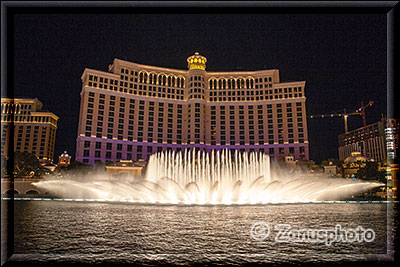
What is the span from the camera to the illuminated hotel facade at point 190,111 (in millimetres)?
104688

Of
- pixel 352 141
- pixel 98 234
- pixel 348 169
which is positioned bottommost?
pixel 98 234

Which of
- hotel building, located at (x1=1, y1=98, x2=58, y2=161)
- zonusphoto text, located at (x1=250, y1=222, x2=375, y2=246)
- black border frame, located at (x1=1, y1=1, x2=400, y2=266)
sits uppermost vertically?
hotel building, located at (x1=1, y1=98, x2=58, y2=161)

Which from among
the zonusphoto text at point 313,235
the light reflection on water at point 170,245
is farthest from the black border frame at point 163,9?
the zonusphoto text at point 313,235

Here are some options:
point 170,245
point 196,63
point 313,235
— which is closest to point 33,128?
point 196,63

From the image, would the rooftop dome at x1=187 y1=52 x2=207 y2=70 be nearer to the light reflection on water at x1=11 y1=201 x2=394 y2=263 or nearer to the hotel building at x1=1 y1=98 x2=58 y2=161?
the hotel building at x1=1 y1=98 x2=58 y2=161

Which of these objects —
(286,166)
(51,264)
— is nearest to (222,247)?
(51,264)

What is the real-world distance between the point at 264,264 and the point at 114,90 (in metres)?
109

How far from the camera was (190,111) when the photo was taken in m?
112

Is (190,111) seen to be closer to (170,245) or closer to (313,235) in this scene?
(313,235)

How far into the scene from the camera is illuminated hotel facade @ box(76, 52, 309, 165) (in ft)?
343

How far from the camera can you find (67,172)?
2505 inches

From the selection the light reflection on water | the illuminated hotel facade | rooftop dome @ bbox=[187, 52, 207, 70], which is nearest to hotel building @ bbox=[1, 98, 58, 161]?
the illuminated hotel facade

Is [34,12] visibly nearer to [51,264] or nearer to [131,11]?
[131,11]

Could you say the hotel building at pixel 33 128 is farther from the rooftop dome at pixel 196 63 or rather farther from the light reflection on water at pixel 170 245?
the light reflection on water at pixel 170 245
